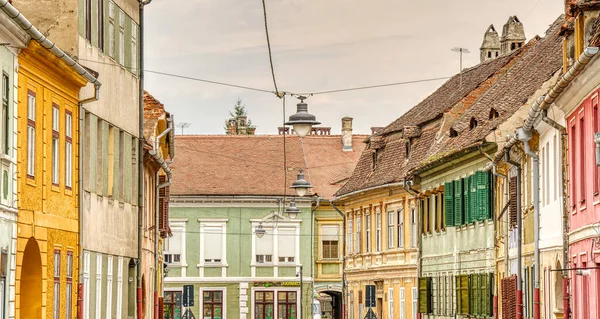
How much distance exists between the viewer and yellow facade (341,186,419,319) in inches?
2335

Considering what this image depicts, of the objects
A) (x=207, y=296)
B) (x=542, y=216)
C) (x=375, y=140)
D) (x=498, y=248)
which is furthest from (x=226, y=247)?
(x=542, y=216)

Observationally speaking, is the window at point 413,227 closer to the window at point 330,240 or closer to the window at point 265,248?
the window at point 330,240

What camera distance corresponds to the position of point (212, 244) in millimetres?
84688

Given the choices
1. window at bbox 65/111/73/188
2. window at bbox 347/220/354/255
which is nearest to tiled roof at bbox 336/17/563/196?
window at bbox 347/220/354/255

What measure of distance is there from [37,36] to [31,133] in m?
2.18

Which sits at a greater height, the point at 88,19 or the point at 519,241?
the point at 88,19

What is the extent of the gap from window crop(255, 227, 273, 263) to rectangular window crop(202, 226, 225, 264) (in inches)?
77.0

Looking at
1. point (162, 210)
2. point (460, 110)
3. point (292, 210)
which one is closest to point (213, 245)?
point (292, 210)

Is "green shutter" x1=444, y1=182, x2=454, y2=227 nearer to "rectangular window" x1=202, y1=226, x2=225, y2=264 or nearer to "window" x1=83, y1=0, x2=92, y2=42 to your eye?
"window" x1=83, y1=0, x2=92, y2=42

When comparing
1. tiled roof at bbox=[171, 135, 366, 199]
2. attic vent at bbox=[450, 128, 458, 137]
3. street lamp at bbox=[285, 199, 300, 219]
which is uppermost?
tiled roof at bbox=[171, 135, 366, 199]

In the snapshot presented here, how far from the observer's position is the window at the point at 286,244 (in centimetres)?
8525

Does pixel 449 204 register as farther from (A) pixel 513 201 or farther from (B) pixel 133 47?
(B) pixel 133 47

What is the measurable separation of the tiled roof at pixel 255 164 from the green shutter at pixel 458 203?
1380 inches

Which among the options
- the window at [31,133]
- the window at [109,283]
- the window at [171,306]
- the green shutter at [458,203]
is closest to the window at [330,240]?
the window at [171,306]
